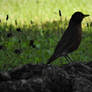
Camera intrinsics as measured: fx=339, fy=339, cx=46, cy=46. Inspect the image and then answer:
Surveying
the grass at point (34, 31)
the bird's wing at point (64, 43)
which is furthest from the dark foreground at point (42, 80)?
the grass at point (34, 31)

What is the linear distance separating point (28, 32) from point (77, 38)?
3757mm

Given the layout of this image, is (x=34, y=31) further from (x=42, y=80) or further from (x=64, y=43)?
(x=42, y=80)

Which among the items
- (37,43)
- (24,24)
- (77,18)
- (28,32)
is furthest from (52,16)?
(77,18)

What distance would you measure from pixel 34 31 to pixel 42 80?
574 cm

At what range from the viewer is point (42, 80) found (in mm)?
3762

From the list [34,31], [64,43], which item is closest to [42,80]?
[64,43]

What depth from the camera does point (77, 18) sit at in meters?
5.89

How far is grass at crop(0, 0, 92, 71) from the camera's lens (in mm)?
7141

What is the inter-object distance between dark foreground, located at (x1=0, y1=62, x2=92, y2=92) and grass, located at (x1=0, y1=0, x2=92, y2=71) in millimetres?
2473

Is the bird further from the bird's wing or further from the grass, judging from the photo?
the grass

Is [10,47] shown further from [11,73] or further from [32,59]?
[11,73]

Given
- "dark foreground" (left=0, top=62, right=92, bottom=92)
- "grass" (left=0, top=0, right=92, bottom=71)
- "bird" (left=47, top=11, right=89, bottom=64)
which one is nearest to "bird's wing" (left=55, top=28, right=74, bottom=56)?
"bird" (left=47, top=11, right=89, bottom=64)

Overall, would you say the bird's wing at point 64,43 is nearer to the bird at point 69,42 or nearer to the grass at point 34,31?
the bird at point 69,42

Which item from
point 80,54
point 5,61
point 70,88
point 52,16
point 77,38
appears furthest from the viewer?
point 52,16
